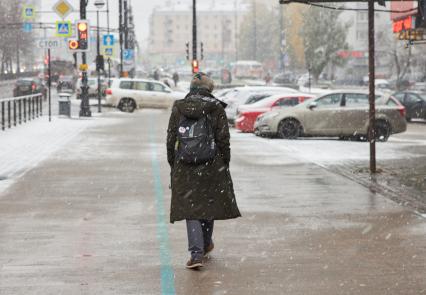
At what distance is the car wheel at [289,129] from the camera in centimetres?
2539

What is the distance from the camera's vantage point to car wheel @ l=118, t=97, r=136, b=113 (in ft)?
143

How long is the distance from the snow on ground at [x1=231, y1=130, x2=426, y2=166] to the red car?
196 centimetres

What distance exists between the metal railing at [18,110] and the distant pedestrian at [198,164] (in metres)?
21.1

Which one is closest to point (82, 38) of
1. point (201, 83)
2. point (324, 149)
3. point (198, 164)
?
point (324, 149)

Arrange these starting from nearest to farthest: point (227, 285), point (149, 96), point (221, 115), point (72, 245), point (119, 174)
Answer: point (227, 285) < point (221, 115) < point (72, 245) < point (119, 174) < point (149, 96)

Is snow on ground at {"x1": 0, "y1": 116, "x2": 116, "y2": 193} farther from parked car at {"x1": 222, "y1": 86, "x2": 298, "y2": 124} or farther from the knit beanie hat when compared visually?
the knit beanie hat

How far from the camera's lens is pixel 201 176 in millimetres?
8258

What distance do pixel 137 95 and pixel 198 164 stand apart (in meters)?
35.9

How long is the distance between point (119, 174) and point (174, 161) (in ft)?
26.8

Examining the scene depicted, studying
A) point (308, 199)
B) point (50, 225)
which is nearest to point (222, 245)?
point (50, 225)

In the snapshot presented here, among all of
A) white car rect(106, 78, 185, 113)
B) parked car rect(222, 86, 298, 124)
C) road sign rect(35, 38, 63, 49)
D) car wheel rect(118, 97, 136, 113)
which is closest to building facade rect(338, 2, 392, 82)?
white car rect(106, 78, 185, 113)

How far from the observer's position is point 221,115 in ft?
27.1

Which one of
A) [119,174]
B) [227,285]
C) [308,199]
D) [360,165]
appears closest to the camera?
[227,285]

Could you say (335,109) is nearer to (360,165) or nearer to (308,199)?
(360,165)
